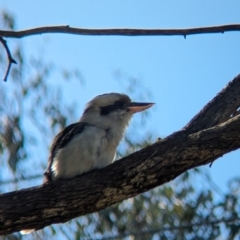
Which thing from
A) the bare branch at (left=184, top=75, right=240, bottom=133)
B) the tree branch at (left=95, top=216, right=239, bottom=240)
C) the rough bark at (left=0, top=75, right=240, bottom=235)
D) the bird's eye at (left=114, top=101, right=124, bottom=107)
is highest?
the bird's eye at (left=114, top=101, right=124, bottom=107)

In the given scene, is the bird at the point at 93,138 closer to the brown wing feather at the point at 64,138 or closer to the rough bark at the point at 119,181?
the brown wing feather at the point at 64,138

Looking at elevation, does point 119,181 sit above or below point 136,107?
below

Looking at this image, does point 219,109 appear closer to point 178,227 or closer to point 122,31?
point 122,31

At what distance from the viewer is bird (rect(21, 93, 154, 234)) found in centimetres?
441

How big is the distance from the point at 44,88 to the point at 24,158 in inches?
43.4

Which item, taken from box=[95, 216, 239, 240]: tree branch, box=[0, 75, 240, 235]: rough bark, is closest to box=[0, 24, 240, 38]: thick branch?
box=[0, 75, 240, 235]: rough bark

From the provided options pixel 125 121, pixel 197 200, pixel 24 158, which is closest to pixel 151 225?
pixel 197 200

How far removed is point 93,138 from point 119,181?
708 millimetres

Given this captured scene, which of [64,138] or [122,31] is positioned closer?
[122,31]

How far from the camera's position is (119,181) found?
3.86m

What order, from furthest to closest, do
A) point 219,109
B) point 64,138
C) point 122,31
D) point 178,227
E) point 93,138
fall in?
point 178,227 < point 64,138 < point 93,138 < point 219,109 < point 122,31

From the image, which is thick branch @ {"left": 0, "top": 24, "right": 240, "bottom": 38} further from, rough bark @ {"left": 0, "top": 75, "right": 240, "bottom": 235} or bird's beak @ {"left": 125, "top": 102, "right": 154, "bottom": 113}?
bird's beak @ {"left": 125, "top": 102, "right": 154, "bottom": 113}

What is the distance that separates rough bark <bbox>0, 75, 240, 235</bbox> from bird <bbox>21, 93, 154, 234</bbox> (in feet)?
1.40

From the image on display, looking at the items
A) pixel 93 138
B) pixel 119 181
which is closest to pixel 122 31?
pixel 119 181
